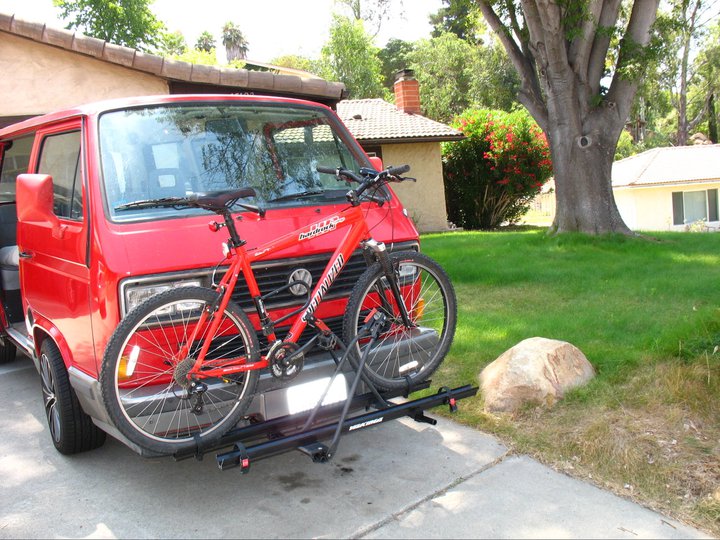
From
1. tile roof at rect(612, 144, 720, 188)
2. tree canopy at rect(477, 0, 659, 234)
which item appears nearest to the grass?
tree canopy at rect(477, 0, 659, 234)

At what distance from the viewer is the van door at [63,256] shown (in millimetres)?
3676

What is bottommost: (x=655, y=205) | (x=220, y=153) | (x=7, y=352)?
(x=7, y=352)

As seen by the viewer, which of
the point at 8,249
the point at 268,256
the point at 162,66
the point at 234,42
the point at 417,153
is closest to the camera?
the point at 268,256

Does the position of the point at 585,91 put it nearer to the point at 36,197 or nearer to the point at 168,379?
the point at 36,197

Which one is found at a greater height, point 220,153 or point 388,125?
point 388,125

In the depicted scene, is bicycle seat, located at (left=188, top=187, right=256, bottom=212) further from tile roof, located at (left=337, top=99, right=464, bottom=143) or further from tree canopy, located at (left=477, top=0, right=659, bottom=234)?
tile roof, located at (left=337, top=99, right=464, bottom=143)

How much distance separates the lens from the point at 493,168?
2122cm

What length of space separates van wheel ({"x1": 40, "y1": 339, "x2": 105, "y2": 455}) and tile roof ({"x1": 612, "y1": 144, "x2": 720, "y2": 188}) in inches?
1322

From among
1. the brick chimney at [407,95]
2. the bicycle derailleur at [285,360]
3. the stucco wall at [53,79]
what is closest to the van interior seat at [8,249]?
the bicycle derailleur at [285,360]

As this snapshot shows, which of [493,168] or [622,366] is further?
[493,168]

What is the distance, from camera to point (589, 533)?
3188 millimetres

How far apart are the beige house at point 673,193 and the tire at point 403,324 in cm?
3230

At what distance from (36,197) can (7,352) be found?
3.36m

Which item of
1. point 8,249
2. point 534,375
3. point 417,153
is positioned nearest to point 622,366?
point 534,375
